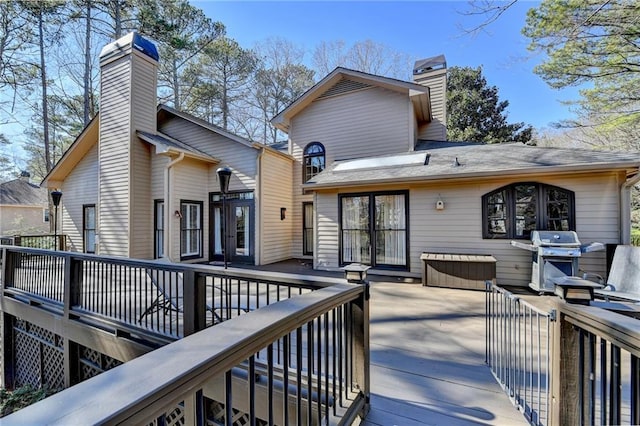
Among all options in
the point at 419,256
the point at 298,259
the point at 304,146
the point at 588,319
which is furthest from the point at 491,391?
the point at 304,146

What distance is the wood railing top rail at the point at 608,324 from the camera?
1069 mm

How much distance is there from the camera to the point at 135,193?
344 inches

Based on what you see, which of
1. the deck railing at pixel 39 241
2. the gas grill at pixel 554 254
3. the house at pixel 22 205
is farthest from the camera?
the house at pixel 22 205

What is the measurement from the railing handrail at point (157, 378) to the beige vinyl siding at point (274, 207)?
25.6 ft

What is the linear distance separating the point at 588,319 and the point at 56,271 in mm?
6142

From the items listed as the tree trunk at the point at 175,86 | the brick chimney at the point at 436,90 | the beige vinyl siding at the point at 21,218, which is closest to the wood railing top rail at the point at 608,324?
the brick chimney at the point at 436,90

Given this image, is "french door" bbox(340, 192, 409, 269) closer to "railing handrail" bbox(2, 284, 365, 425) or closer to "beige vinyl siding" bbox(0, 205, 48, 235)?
"railing handrail" bbox(2, 284, 365, 425)

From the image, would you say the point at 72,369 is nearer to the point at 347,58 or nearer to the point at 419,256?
the point at 419,256

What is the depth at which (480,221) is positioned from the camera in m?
6.28

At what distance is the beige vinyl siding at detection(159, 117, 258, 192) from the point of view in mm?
9016

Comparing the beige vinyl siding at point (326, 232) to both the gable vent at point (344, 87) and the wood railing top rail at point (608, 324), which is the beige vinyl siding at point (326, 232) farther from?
the wood railing top rail at point (608, 324)

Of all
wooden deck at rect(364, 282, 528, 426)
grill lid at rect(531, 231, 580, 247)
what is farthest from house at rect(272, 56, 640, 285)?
wooden deck at rect(364, 282, 528, 426)

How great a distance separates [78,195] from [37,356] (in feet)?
25.1

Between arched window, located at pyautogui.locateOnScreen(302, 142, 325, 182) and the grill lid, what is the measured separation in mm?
6435
